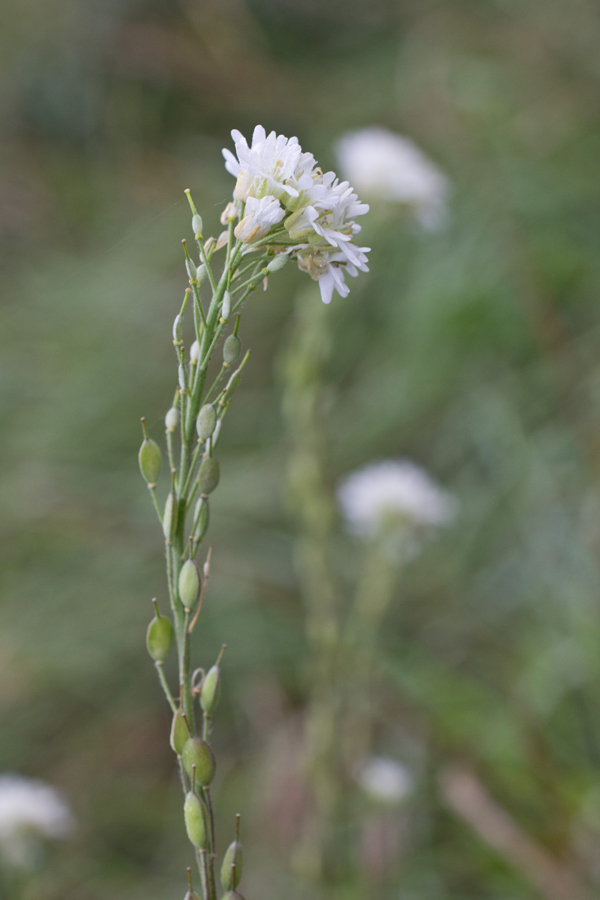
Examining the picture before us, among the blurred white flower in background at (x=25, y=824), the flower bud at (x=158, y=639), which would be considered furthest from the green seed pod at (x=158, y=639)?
the blurred white flower in background at (x=25, y=824)

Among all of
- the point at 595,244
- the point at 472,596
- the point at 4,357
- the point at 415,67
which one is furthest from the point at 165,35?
the point at 472,596

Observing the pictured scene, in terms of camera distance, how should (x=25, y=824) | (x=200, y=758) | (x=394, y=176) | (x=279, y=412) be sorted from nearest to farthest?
(x=200, y=758) → (x=25, y=824) → (x=394, y=176) → (x=279, y=412)

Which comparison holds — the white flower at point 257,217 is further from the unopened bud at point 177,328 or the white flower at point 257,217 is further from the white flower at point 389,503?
the white flower at point 389,503

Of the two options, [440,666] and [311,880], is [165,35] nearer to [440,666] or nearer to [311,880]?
[440,666]

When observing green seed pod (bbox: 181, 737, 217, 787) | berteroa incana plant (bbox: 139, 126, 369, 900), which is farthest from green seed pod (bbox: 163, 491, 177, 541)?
green seed pod (bbox: 181, 737, 217, 787)

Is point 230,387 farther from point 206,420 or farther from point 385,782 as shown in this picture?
point 385,782

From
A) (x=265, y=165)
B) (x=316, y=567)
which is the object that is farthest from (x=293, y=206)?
(x=316, y=567)
